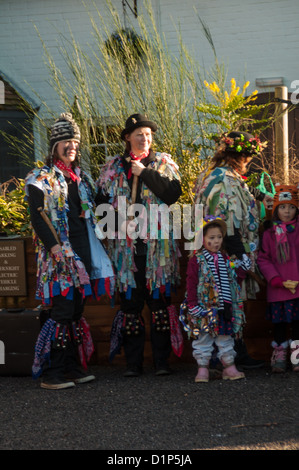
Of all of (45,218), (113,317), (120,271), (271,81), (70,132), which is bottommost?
(113,317)

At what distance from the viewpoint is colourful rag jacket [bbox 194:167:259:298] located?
4.95 meters

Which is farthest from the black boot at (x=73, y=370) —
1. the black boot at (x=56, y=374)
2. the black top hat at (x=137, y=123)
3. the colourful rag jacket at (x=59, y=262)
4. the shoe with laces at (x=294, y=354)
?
the black top hat at (x=137, y=123)

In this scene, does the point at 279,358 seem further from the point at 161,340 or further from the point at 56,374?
the point at 56,374

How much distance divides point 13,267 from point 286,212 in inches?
83.4

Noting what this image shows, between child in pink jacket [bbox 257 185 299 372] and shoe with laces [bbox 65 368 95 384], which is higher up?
child in pink jacket [bbox 257 185 299 372]

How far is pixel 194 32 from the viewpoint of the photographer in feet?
33.0

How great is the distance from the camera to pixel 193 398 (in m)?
4.45

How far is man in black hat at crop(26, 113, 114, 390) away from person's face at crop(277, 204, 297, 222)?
1.25 metres

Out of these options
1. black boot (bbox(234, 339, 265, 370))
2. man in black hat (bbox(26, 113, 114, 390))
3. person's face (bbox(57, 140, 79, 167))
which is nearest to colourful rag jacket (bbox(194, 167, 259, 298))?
black boot (bbox(234, 339, 265, 370))

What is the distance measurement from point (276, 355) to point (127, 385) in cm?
107

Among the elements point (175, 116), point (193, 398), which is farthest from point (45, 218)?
point (175, 116)

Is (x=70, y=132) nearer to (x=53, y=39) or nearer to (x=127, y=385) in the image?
(x=127, y=385)

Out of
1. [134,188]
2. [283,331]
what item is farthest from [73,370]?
[283,331]

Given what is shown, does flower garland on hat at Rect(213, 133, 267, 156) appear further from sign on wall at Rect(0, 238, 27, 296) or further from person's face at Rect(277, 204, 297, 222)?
sign on wall at Rect(0, 238, 27, 296)
